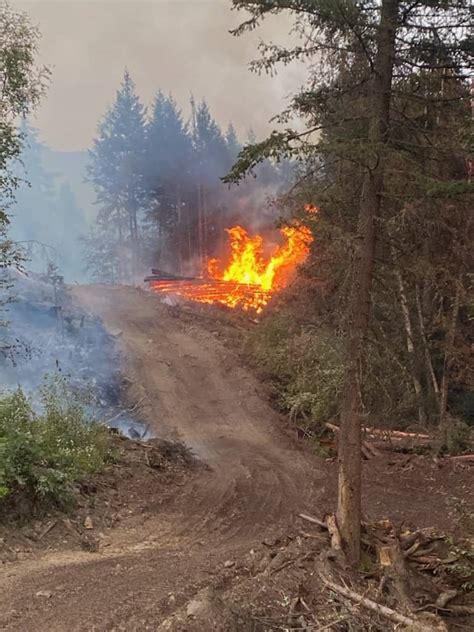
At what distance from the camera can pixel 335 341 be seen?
27.9ft

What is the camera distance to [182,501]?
11844mm

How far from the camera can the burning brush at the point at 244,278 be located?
3072cm

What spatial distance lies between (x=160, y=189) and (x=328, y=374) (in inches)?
1676

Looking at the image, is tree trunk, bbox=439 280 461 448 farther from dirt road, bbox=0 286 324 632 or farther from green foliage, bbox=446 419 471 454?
dirt road, bbox=0 286 324 632

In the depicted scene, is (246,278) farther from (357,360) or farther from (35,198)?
(35,198)

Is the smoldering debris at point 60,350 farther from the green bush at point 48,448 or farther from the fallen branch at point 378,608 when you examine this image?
the fallen branch at point 378,608

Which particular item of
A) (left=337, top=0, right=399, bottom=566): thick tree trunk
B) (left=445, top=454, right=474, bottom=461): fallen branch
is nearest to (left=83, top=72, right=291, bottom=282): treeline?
(left=445, top=454, right=474, bottom=461): fallen branch

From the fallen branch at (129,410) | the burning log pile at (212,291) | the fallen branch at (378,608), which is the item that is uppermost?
the burning log pile at (212,291)

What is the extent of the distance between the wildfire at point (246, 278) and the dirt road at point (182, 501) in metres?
4.94

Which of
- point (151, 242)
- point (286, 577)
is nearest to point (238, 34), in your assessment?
point (286, 577)

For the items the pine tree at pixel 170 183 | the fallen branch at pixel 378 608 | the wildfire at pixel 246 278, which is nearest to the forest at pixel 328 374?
the fallen branch at pixel 378 608

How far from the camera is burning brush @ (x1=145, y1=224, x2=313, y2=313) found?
30.7 m

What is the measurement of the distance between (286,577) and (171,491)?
5703mm

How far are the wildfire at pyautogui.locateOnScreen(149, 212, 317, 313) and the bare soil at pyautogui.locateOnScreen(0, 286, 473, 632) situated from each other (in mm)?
7744
